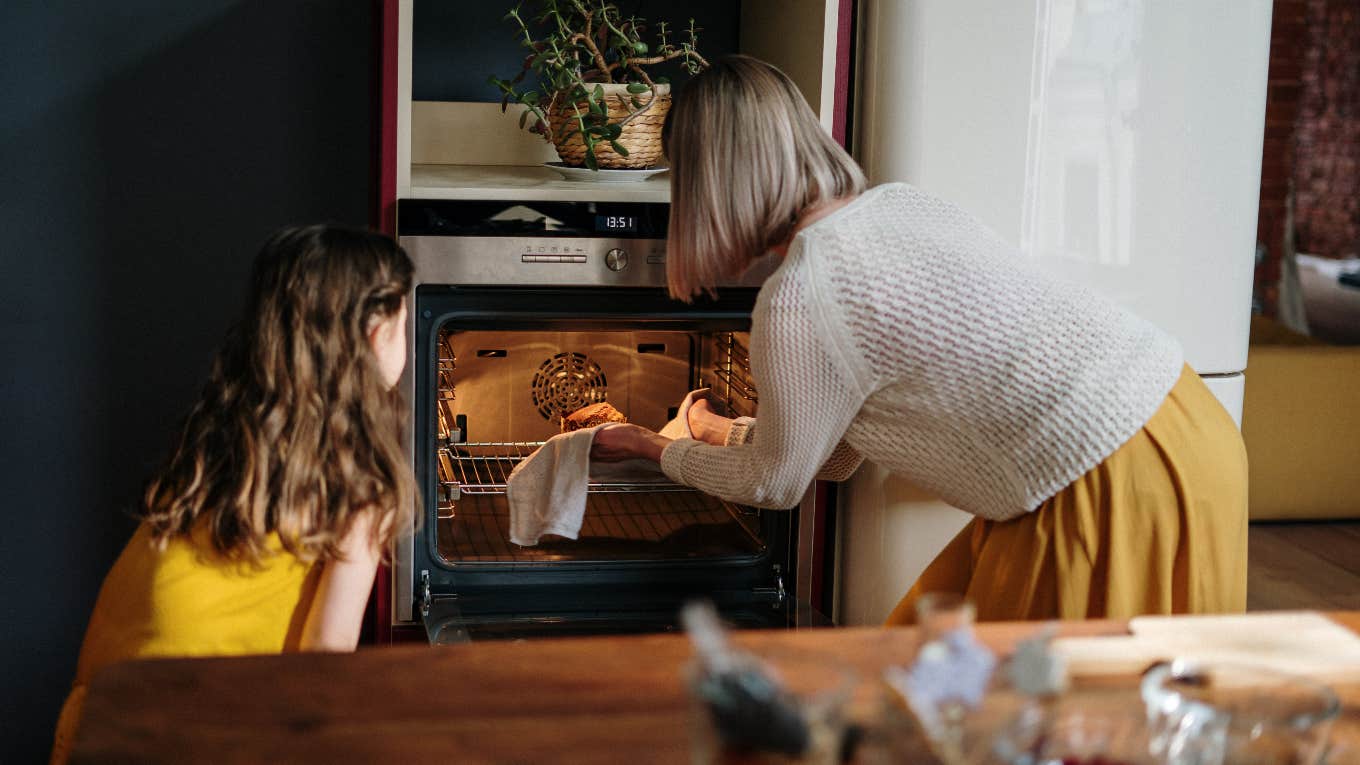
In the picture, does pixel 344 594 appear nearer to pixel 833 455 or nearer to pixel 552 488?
pixel 552 488

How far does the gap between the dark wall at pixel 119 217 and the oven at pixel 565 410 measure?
662 millimetres

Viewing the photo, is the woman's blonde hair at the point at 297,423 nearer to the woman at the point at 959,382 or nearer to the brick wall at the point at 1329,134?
the woman at the point at 959,382

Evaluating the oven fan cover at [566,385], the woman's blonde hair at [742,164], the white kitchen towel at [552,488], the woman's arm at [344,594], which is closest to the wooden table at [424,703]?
the woman's arm at [344,594]

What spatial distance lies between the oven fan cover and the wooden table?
3.79ft

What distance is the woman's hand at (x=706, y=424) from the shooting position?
7.01ft

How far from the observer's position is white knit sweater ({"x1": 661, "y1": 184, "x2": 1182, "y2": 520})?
1.61m

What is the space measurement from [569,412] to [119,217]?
1008mm

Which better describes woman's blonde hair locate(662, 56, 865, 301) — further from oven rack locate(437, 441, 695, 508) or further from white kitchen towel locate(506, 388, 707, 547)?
oven rack locate(437, 441, 695, 508)

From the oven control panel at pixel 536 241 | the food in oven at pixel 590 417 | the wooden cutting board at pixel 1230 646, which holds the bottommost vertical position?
the food in oven at pixel 590 417

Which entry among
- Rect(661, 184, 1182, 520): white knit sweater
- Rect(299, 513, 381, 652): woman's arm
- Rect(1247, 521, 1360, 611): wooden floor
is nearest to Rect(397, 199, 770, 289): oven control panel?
Rect(661, 184, 1182, 520): white knit sweater

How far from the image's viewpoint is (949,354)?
1.62 m

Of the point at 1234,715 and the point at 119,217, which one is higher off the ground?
the point at 119,217

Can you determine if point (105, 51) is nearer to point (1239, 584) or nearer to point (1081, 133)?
point (1081, 133)

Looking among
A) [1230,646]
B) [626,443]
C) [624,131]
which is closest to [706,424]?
[626,443]
